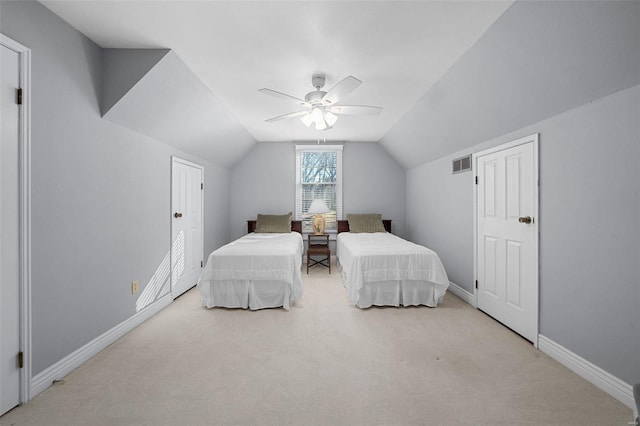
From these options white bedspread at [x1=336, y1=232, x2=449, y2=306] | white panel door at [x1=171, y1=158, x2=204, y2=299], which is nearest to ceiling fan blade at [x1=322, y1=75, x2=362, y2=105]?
white bedspread at [x1=336, y1=232, x2=449, y2=306]

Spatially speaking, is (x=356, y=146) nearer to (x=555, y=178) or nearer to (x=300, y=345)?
(x=555, y=178)

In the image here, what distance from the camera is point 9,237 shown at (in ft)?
4.99

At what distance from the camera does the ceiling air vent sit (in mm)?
3320

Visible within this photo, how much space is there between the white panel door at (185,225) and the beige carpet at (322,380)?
34.1 inches

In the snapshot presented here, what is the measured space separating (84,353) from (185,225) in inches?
74.9

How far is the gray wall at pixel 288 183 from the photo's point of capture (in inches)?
216

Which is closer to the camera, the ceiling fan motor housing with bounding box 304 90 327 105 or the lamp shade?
the ceiling fan motor housing with bounding box 304 90 327 105

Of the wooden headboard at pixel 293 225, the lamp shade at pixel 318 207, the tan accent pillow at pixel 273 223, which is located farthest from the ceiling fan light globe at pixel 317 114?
the wooden headboard at pixel 293 225

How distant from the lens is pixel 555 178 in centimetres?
209

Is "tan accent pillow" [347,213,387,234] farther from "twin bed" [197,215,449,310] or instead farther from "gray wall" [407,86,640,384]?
"gray wall" [407,86,640,384]

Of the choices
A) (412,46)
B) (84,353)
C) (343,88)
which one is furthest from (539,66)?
(84,353)

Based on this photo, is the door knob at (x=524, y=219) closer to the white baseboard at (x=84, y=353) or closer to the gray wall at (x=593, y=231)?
the gray wall at (x=593, y=231)

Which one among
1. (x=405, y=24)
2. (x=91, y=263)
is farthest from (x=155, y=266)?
(x=405, y=24)

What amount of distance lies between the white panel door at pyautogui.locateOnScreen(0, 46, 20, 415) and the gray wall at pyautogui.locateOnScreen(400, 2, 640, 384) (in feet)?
10.0
